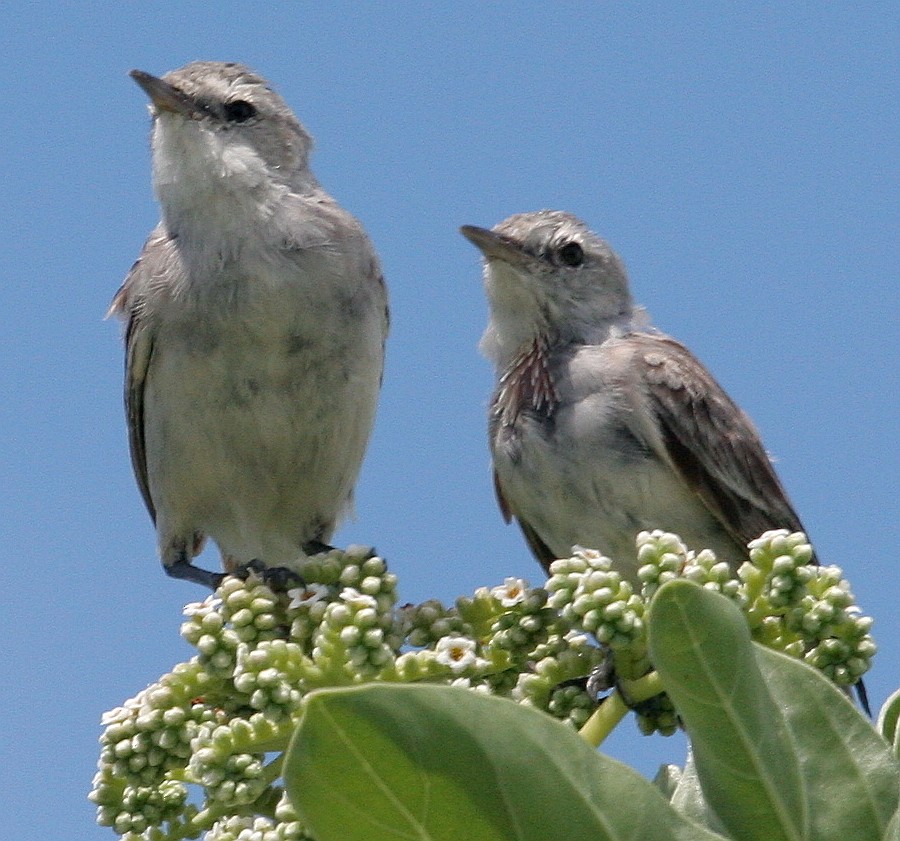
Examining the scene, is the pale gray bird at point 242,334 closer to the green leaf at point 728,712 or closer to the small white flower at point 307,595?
the small white flower at point 307,595

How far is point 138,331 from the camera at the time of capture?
736cm

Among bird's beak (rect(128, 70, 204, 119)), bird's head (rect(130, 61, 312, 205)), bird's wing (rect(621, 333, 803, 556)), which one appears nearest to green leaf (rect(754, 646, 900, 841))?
bird's wing (rect(621, 333, 803, 556))

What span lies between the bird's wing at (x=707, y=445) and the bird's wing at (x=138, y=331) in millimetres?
2429

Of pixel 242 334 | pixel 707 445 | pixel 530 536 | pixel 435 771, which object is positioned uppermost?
pixel 242 334

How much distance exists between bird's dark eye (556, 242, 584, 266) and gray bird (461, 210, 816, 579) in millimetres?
60

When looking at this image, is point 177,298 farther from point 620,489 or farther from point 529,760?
point 529,760

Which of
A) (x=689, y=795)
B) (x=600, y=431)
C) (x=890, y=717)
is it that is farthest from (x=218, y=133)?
(x=890, y=717)

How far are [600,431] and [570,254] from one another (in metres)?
1.46

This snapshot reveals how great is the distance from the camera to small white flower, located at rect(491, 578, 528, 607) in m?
3.70

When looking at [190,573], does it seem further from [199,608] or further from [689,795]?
[689,795]

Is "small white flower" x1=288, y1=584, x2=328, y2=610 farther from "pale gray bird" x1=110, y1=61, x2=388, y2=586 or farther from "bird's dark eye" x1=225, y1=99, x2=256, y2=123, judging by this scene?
"bird's dark eye" x1=225, y1=99, x2=256, y2=123

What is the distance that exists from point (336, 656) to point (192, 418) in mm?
4071

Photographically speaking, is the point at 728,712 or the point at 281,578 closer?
the point at 728,712

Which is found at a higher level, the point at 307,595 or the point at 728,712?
the point at 307,595
